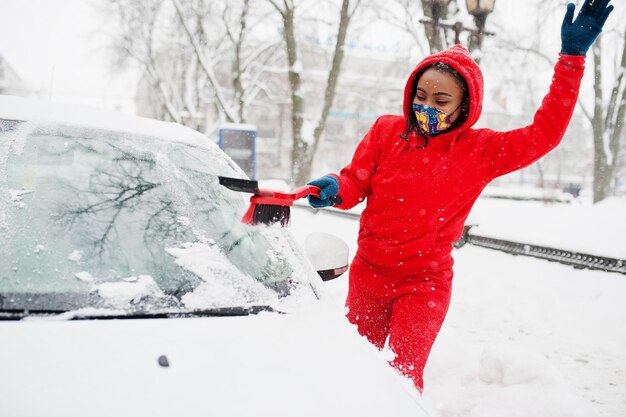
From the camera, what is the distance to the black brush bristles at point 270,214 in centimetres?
154

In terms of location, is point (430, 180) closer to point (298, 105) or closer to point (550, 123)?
point (550, 123)

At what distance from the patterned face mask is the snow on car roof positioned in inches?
36.1

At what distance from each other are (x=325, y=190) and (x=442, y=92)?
0.62 meters

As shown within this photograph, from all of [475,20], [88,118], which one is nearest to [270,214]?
[88,118]

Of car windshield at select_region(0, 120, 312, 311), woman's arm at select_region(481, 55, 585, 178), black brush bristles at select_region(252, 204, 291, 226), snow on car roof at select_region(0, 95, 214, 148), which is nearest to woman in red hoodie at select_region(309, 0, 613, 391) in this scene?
woman's arm at select_region(481, 55, 585, 178)

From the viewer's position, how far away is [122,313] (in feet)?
4.54

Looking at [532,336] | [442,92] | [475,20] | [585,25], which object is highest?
[475,20]

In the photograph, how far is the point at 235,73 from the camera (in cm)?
2061

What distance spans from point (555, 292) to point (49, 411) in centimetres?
520

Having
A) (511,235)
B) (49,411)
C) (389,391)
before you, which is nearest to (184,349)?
(49,411)

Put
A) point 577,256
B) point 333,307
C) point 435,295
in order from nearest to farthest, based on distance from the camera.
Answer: point 333,307 → point 435,295 → point 577,256

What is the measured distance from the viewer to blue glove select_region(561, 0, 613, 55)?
6.04 feet

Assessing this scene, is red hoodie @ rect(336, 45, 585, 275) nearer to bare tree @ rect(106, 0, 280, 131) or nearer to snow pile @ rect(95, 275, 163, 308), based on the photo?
snow pile @ rect(95, 275, 163, 308)

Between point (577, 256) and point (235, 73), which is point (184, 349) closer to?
point (577, 256)
